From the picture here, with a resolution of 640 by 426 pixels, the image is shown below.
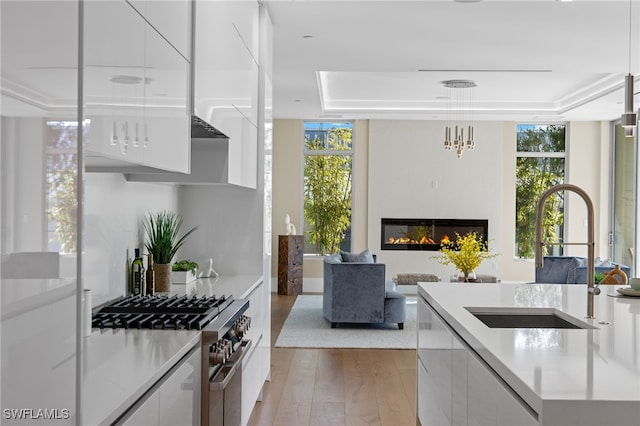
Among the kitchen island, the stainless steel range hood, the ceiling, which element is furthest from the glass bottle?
the ceiling

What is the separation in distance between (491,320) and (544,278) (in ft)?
19.0

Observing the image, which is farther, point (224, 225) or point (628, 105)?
point (224, 225)

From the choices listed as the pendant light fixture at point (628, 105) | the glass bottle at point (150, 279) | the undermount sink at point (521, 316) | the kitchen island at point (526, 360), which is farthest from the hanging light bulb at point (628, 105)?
the glass bottle at point (150, 279)

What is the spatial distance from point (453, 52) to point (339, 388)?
3252 millimetres

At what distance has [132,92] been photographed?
2.08 meters

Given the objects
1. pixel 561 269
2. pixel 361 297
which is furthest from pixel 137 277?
pixel 561 269

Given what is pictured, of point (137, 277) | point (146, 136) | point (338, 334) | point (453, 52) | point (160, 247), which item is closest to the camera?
point (146, 136)

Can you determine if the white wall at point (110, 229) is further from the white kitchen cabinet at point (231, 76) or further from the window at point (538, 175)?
the window at point (538, 175)

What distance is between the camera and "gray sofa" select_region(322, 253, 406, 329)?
7.42 metres

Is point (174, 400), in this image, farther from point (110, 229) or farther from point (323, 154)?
point (323, 154)

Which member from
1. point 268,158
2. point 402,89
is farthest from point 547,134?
point 268,158

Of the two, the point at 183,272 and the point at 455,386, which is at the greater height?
the point at 183,272

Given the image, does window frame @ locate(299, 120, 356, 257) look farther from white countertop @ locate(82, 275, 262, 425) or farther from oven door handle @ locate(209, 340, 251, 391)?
white countertop @ locate(82, 275, 262, 425)

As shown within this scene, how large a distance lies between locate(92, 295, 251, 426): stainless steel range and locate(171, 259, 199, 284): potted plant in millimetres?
784
